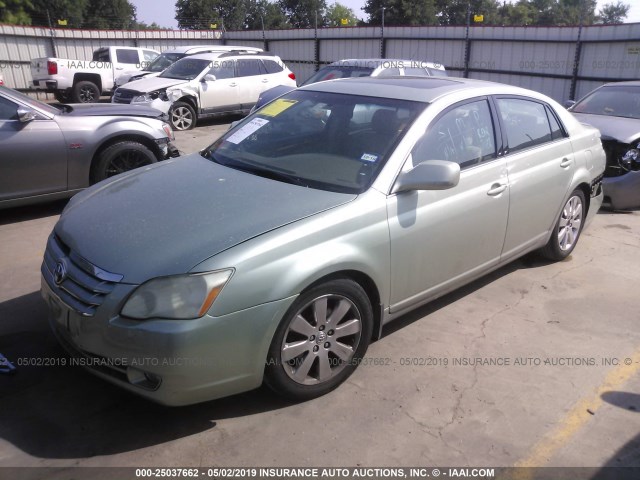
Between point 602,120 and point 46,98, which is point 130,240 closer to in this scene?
point 602,120

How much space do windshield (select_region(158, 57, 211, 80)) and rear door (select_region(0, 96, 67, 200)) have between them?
727 cm

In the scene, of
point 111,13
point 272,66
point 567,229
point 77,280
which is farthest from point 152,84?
point 111,13

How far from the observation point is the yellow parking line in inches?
109

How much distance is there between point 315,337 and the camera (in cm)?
302

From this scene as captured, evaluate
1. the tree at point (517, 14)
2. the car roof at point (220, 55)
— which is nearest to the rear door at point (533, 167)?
the car roof at point (220, 55)

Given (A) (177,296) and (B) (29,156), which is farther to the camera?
(B) (29,156)

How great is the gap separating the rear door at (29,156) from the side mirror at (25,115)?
0.13ft

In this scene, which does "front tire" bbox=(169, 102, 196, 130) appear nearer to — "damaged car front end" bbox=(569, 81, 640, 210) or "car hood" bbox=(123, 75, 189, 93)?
"car hood" bbox=(123, 75, 189, 93)

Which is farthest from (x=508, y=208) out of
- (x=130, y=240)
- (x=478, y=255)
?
(x=130, y=240)

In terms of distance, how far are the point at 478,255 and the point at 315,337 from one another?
1.56m

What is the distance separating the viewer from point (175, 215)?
309 centimetres

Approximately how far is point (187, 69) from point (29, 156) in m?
7.95

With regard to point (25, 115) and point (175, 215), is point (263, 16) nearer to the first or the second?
point (25, 115)

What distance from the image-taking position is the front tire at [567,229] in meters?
4.97
